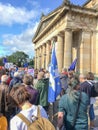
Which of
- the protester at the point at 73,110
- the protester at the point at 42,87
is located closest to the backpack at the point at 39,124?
the protester at the point at 73,110

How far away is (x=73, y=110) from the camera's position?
4.67 m

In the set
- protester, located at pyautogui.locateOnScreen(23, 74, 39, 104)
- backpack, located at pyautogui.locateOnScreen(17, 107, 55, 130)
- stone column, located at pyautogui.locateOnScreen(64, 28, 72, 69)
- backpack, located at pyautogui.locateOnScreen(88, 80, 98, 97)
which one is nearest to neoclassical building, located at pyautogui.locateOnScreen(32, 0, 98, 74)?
stone column, located at pyautogui.locateOnScreen(64, 28, 72, 69)

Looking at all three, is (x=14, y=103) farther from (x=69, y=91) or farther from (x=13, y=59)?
(x=13, y=59)

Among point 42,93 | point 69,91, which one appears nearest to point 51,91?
point 42,93

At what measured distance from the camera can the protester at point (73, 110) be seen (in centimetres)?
466

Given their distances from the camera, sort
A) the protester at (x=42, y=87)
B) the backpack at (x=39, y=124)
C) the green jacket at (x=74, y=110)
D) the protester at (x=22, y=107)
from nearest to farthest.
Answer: the backpack at (x=39, y=124) < the protester at (x=22, y=107) < the green jacket at (x=74, y=110) < the protester at (x=42, y=87)

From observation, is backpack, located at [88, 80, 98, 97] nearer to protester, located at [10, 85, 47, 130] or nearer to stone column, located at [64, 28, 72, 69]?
protester, located at [10, 85, 47, 130]

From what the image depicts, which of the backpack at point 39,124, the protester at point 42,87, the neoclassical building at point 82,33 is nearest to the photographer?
the backpack at point 39,124

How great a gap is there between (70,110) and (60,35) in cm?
2793

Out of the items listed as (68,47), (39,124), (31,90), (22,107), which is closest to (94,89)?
(31,90)

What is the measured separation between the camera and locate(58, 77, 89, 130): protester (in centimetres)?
466

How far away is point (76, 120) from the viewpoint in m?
4.66

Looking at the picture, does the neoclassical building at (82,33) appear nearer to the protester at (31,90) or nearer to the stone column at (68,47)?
the stone column at (68,47)

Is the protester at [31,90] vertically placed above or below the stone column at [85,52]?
below
